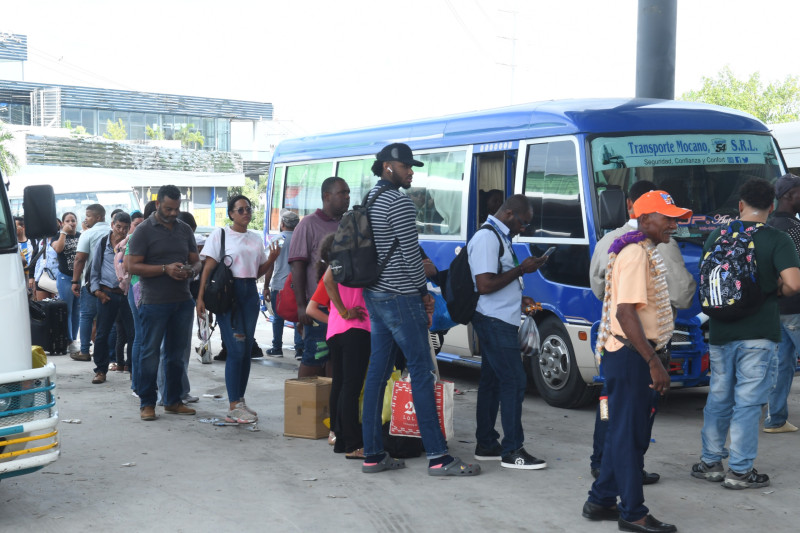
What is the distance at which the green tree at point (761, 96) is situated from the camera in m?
51.4

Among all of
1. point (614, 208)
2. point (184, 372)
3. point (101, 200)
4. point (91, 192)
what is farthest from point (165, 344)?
point (91, 192)

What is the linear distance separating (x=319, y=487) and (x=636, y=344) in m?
2.35

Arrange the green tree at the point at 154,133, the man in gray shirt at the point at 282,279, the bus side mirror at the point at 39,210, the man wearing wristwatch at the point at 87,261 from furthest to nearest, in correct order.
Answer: the green tree at the point at 154,133, the man wearing wristwatch at the point at 87,261, the man in gray shirt at the point at 282,279, the bus side mirror at the point at 39,210

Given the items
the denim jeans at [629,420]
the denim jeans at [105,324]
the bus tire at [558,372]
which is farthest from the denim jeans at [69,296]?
the denim jeans at [629,420]

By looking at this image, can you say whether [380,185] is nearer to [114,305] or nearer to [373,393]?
[373,393]

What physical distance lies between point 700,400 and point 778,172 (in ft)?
7.37

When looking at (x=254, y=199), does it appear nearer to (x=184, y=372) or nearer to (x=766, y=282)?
(x=184, y=372)

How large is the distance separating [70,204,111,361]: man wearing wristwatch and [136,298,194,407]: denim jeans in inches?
122

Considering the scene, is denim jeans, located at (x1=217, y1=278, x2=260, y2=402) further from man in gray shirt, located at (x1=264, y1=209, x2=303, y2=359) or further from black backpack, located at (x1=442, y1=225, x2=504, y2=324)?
black backpack, located at (x1=442, y1=225, x2=504, y2=324)

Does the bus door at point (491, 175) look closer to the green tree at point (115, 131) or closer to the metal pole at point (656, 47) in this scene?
the metal pole at point (656, 47)

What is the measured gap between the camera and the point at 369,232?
6.42 meters

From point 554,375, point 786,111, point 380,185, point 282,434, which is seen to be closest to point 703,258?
point 380,185

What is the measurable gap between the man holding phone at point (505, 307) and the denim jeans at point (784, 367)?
222 centimetres

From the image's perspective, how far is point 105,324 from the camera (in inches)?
434
